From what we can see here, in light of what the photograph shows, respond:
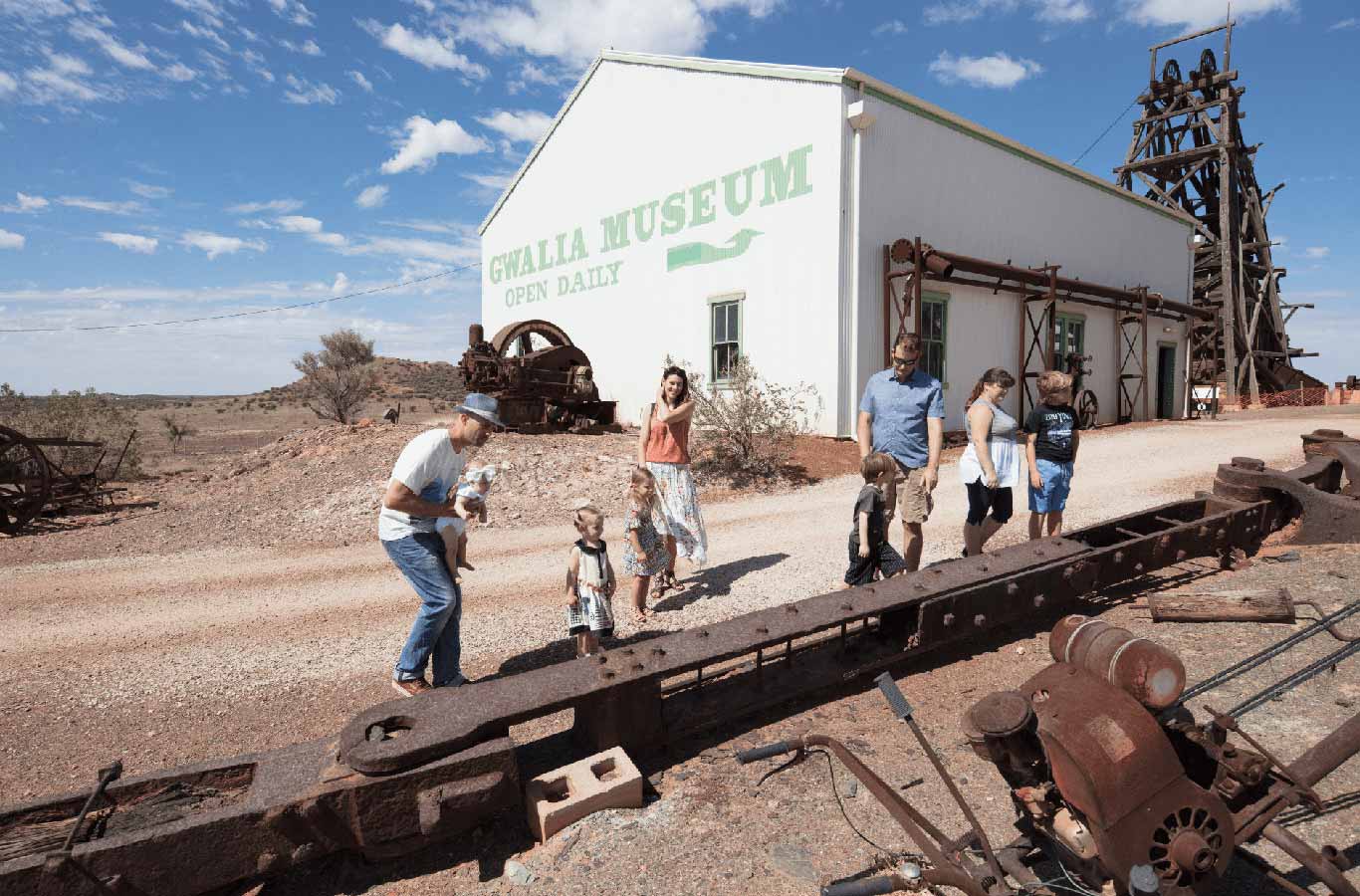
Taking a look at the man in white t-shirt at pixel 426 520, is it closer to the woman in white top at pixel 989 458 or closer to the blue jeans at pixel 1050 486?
the woman in white top at pixel 989 458

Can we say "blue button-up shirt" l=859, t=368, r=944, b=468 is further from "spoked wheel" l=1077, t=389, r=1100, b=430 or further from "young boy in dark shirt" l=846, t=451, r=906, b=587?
"spoked wheel" l=1077, t=389, r=1100, b=430

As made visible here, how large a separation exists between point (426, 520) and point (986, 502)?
396 centimetres

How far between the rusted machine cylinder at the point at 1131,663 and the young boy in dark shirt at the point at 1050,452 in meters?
3.65

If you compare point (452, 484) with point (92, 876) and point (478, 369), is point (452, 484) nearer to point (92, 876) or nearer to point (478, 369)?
point (92, 876)

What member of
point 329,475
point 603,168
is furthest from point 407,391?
point 329,475

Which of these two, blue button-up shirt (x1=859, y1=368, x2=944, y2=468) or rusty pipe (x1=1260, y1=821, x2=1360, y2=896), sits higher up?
blue button-up shirt (x1=859, y1=368, x2=944, y2=468)

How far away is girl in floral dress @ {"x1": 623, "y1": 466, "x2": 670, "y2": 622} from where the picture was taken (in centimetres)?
525

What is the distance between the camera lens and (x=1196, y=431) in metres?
16.2

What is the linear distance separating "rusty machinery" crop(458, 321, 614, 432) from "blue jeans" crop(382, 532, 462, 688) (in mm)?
12058

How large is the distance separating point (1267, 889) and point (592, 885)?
2179mm

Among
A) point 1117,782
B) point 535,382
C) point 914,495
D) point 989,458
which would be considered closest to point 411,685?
point 1117,782

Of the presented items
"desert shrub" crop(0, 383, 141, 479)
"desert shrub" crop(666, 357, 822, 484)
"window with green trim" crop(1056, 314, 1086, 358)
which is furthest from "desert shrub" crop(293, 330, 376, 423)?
"window with green trim" crop(1056, 314, 1086, 358)

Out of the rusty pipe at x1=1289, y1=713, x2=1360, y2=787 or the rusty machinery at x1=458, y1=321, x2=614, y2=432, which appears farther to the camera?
the rusty machinery at x1=458, y1=321, x2=614, y2=432

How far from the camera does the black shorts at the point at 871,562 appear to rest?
Answer: 475 centimetres
